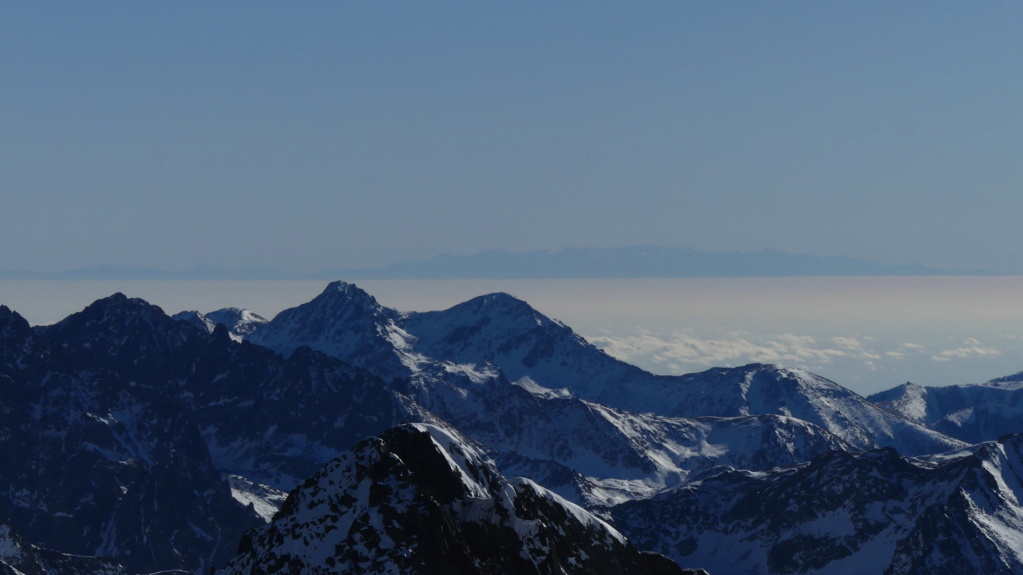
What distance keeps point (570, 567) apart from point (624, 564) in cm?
516

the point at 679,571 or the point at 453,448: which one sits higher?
the point at 453,448

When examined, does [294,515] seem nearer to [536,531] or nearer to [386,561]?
[386,561]

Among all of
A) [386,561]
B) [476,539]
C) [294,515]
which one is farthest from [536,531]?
[294,515]

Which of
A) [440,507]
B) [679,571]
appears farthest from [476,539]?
[679,571]

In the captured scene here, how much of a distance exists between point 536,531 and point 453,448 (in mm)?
13593

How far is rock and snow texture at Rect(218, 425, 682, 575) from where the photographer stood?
111m

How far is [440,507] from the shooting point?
4478 inches

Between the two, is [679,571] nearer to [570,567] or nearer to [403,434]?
[570,567]

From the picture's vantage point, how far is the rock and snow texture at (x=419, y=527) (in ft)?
364

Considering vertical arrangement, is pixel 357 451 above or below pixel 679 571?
above

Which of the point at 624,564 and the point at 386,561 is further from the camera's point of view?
the point at 624,564

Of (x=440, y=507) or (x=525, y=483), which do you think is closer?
(x=440, y=507)

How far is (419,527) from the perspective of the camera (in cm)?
11100

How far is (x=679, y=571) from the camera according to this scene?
407 ft
